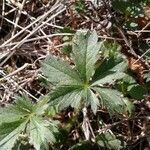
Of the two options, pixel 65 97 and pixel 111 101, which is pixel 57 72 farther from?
pixel 111 101

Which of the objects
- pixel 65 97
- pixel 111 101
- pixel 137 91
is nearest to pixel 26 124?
pixel 65 97

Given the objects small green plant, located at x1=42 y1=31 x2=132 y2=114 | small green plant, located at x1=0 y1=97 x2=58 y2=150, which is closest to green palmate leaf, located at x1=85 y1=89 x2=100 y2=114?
small green plant, located at x1=42 y1=31 x2=132 y2=114

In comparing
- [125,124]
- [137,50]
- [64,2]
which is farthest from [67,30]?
[125,124]

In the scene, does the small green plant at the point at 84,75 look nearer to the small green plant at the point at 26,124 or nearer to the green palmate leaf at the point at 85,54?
the green palmate leaf at the point at 85,54

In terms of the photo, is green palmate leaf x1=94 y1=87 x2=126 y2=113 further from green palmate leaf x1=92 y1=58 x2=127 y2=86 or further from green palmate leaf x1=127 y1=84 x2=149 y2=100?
green palmate leaf x1=127 y1=84 x2=149 y2=100

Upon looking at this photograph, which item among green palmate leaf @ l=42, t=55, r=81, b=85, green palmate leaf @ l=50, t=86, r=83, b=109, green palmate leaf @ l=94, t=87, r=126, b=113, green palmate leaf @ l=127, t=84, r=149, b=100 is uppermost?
green palmate leaf @ l=42, t=55, r=81, b=85

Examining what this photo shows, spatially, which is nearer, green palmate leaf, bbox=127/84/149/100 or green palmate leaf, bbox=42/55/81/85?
green palmate leaf, bbox=42/55/81/85

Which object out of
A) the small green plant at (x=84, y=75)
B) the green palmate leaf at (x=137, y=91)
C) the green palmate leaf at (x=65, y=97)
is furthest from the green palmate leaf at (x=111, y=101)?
the green palmate leaf at (x=137, y=91)
